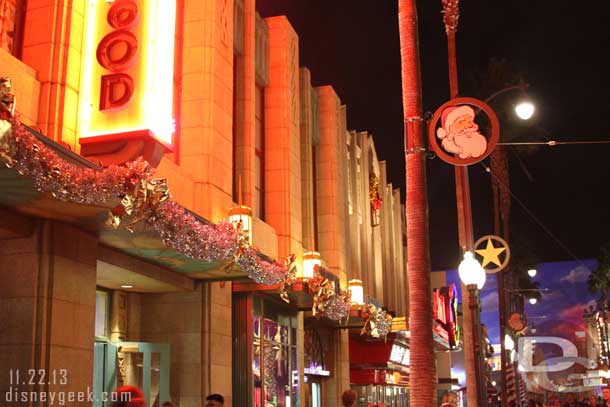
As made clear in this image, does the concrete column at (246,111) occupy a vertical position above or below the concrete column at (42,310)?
above

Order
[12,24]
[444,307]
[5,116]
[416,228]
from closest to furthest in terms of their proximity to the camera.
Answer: [5,116] → [416,228] → [12,24] → [444,307]

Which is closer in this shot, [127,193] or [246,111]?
[127,193]

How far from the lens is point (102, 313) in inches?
606

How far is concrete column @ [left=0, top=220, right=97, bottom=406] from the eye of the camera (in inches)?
422

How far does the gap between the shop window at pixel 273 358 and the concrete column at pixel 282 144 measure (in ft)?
6.69

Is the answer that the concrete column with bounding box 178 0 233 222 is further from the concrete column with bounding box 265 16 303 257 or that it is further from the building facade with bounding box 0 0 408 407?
the concrete column with bounding box 265 16 303 257

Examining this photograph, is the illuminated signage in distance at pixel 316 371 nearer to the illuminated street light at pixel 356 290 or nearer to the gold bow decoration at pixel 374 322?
the gold bow decoration at pixel 374 322

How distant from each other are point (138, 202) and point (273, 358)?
10.9 meters

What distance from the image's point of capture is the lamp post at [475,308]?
1791 cm

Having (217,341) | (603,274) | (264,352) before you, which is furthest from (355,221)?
(603,274)

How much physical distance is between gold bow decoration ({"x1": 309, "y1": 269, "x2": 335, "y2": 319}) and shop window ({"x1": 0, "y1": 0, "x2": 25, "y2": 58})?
909 centimetres

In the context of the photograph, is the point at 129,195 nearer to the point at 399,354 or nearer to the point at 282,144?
the point at 282,144

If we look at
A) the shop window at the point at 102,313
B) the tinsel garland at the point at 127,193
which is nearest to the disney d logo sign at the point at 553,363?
the shop window at the point at 102,313

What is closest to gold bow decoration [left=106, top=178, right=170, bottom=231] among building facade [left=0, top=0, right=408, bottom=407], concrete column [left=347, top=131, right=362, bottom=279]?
building facade [left=0, top=0, right=408, bottom=407]
